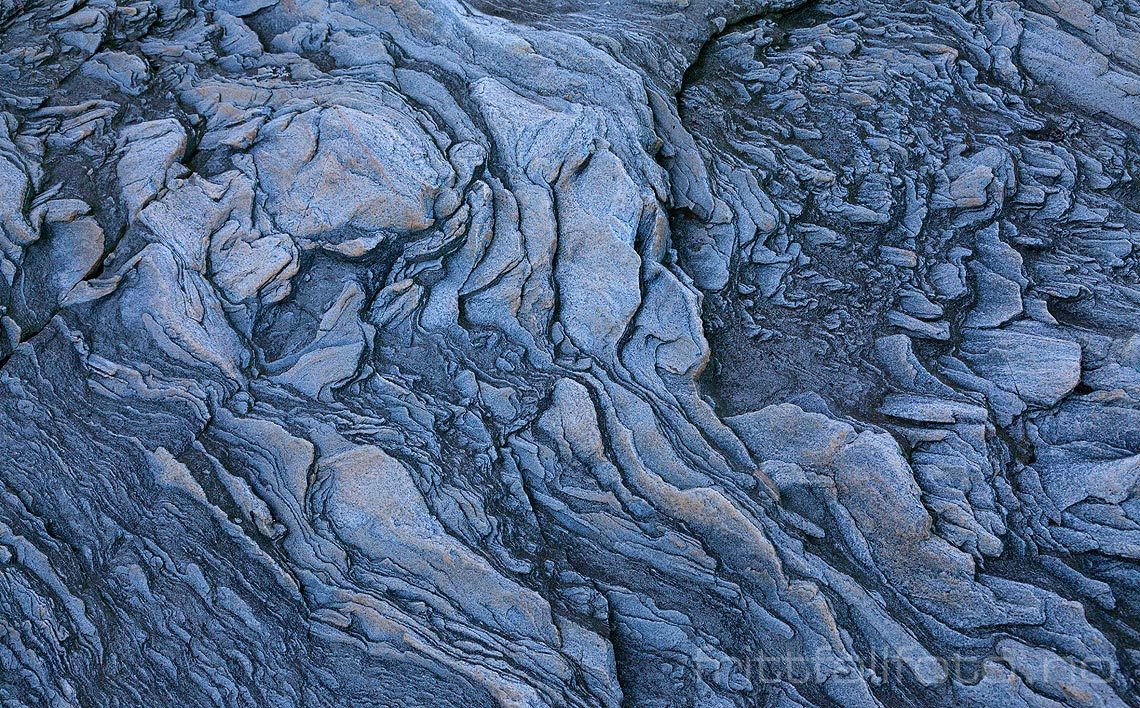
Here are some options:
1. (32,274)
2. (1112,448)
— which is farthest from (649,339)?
(32,274)

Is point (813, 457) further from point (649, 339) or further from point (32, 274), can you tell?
point (32, 274)

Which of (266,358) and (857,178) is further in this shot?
(857,178)

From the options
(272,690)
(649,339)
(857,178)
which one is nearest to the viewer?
(272,690)

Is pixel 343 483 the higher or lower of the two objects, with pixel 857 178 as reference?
lower

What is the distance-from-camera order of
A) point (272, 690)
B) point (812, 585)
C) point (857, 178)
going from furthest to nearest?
point (857, 178)
point (812, 585)
point (272, 690)

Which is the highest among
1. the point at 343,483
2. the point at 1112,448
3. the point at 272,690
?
the point at 1112,448

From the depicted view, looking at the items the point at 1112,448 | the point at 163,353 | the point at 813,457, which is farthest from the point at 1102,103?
the point at 163,353
